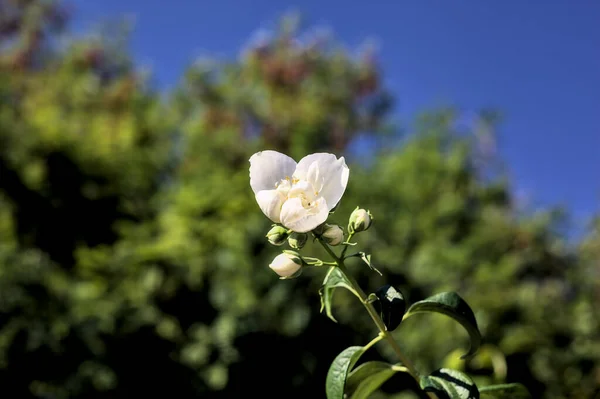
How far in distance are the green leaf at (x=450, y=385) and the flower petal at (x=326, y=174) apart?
248 millimetres

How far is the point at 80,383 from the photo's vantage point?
2756mm

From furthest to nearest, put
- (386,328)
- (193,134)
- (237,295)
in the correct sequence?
(193,134), (237,295), (386,328)

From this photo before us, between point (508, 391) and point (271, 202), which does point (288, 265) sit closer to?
point (271, 202)

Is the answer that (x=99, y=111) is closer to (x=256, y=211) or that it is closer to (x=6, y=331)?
(x=256, y=211)

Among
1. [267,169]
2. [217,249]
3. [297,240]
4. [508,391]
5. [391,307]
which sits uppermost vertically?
[217,249]

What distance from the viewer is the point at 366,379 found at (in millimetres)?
806

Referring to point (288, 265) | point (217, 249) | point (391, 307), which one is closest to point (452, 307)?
point (391, 307)

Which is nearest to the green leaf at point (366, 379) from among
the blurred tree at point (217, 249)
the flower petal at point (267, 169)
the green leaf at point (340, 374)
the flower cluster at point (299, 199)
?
the green leaf at point (340, 374)

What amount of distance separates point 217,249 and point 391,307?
10.2 feet

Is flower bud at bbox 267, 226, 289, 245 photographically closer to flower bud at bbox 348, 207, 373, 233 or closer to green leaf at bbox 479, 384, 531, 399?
flower bud at bbox 348, 207, 373, 233

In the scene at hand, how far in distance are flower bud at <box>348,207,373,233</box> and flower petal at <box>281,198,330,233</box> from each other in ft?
0.19

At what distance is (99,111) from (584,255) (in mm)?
7879

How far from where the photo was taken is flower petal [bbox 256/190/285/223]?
2.29ft

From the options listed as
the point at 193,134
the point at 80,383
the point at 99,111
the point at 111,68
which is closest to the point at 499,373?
the point at 80,383
